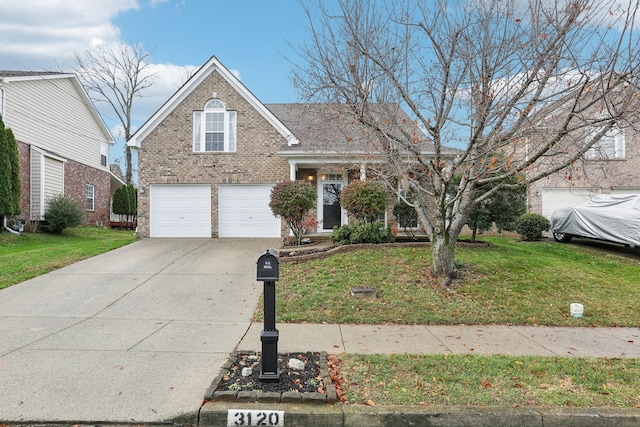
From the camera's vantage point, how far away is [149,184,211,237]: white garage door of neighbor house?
1409cm

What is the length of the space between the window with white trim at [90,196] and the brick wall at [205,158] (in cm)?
938

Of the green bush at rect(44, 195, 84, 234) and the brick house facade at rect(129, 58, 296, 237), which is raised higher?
the brick house facade at rect(129, 58, 296, 237)

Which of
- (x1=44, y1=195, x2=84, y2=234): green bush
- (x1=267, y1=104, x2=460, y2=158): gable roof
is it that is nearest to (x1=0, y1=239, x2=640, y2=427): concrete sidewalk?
(x1=267, y1=104, x2=460, y2=158): gable roof

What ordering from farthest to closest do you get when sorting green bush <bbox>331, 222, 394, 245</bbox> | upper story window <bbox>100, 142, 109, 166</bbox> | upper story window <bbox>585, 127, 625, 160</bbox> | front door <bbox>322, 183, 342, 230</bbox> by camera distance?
1. upper story window <bbox>100, 142, 109, 166</bbox>
2. front door <bbox>322, 183, 342, 230</bbox>
3. green bush <bbox>331, 222, 394, 245</bbox>
4. upper story window <bbox>585, 127, 625, 160</bbox>

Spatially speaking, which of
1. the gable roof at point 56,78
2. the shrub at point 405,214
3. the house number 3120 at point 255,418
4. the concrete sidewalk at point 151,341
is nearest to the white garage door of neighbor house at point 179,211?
the concrete sidewalk at point 151,341

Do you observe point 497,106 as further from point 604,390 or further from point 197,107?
point 197,107

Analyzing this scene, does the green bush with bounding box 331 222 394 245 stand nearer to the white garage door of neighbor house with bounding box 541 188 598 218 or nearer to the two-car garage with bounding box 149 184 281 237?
the two-car garage with bounding box 149 184 281 237

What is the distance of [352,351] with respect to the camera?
461 cm

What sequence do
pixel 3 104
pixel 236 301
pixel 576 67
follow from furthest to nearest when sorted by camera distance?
pixel 3 104, pixel 236 301, pixel 576 67

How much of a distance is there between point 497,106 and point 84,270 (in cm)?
961

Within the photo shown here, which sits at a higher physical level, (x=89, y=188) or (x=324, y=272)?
(x=89, y=188)

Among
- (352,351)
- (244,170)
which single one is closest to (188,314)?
(352,351)

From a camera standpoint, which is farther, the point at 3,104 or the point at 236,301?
the point at 3,104

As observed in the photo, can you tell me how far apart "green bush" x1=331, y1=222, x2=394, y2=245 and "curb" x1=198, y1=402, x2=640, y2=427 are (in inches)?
292
